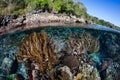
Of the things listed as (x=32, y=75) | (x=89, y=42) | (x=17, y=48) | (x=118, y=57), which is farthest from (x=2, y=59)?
(x=118, y=57)

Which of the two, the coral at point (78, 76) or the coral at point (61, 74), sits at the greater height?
the coral at point (61, 74)

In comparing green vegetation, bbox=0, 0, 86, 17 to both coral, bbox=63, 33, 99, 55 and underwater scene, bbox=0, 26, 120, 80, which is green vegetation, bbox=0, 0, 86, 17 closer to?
coral, bbox=63, 33, 99, 55

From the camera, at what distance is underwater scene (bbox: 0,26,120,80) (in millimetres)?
9508

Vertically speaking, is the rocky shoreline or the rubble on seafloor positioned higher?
the rubble on seafloor

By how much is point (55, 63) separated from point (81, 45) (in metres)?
2.61

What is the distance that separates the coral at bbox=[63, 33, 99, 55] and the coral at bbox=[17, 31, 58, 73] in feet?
3.04

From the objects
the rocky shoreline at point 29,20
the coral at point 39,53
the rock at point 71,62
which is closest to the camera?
the rock at point 71,62

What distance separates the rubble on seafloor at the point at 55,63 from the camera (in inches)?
371

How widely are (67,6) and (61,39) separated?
23633mm

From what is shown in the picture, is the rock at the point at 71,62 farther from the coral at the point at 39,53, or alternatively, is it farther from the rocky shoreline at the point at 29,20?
the rocky shoreline at the point at 29,20

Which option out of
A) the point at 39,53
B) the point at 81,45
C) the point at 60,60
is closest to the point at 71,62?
the point at 60,60

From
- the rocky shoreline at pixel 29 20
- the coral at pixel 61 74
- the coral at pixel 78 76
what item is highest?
the coral at pixel 61 74

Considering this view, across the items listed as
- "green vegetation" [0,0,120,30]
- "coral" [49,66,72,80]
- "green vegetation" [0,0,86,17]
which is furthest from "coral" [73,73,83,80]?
"green vegetation" [0,0,86,17]

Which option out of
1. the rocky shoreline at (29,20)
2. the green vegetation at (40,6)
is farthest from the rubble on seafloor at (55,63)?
the green vegetation at (40,6)
